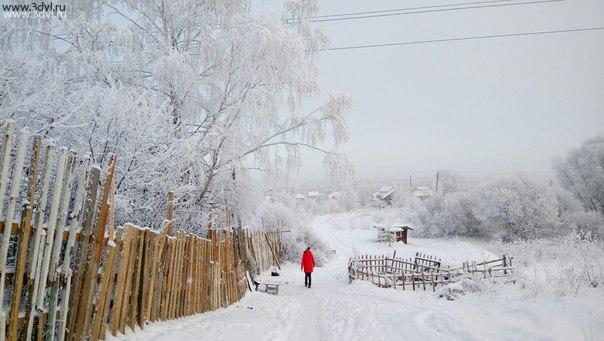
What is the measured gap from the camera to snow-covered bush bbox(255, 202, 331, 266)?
77.0 feet

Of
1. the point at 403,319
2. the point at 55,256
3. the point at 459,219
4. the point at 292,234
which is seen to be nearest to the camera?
the point at 55,256

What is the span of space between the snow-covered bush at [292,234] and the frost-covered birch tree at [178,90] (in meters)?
13.4

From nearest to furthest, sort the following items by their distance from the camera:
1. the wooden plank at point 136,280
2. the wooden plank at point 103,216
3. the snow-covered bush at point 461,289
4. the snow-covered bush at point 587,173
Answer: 1. the wooden plank at point 103,216
2. the wooden plank at point 136,280
3. the snow-covered bush at point 461,289
4. the snow-covered bush at point 587,173

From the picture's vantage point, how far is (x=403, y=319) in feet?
26.4

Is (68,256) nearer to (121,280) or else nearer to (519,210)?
(121,280)

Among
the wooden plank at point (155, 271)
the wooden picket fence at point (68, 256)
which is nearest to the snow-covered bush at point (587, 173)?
the wooden plank at point (155, 271)

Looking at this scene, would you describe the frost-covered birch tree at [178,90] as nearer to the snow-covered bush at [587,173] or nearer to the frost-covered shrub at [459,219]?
the frost-covered shrub at [459,219]

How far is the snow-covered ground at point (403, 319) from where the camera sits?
19.8ft

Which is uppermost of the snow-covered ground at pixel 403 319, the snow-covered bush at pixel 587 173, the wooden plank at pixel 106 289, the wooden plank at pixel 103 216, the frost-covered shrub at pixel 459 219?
the snow-covered bush at pixel 587 173

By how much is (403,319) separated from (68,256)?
6.73m

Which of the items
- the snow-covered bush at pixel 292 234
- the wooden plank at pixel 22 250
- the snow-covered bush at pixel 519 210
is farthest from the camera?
the snow-covered bush at pixel 519 210

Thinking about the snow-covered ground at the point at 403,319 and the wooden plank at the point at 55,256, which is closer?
the wooden plank at the point at 55,256

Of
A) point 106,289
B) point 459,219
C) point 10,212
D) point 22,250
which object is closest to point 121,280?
point 106,289

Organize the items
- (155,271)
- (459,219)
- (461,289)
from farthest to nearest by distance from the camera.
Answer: (459,219)
(461,289)
(155,271)
